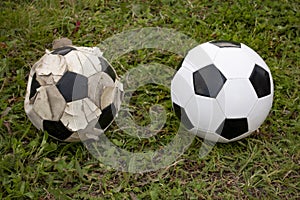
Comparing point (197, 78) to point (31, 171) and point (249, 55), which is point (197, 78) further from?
point (31, 171)

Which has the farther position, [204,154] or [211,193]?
[204,154]

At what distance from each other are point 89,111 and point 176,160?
0.54 meters

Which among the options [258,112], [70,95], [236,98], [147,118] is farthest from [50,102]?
[258,112]

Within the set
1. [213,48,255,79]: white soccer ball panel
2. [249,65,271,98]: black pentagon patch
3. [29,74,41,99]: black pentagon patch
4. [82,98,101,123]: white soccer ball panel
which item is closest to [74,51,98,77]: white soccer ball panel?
[82,98,101,123]: white soccer ball panel

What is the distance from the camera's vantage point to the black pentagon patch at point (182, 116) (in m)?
2.51

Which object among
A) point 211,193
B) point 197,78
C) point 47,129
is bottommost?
point 211,193

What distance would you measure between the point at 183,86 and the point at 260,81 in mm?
391

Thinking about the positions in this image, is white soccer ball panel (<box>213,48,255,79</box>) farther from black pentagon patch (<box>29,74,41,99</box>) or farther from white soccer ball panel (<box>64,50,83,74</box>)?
black pentagon patch (<box>29,74,41,99</box>)

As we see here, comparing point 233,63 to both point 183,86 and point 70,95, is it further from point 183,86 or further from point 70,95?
point 70,95

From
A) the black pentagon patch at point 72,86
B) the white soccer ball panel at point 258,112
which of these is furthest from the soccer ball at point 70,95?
the white soccer ball panel at point 258,112

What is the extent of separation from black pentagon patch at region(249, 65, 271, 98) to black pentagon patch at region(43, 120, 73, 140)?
0.96 metres

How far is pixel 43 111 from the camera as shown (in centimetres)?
241

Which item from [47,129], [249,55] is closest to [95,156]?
[47,129]

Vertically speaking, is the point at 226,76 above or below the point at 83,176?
above
